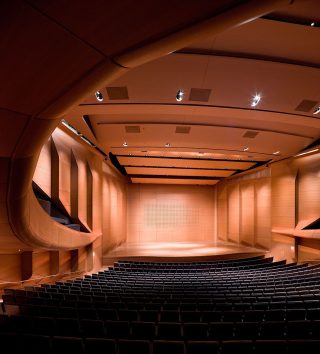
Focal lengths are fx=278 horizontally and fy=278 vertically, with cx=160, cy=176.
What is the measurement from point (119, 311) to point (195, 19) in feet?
14.4

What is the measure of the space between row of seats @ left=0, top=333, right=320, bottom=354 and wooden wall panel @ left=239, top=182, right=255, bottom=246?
16.2 metres


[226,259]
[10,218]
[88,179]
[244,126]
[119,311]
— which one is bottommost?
[226,259]

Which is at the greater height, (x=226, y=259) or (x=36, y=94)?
(x=36, y=94)

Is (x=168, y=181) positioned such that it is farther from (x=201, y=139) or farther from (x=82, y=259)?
(x=82, y=259)

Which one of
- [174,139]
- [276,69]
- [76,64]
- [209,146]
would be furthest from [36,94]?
[209,146]

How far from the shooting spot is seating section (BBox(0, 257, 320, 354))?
10.2 ft

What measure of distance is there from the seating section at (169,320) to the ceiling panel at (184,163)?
372 inches

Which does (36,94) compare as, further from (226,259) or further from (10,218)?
(226,259)

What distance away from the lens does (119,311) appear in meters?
4.68

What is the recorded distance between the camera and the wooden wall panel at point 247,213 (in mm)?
18844

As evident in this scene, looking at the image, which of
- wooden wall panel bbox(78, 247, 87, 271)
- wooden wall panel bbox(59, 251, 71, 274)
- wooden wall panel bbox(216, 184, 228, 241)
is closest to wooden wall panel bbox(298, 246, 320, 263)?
wooden wall panel bbox(216, 184, 228, 241)

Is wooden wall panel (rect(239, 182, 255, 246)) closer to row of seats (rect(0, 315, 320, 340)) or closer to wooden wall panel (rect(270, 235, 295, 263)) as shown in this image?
wooden wall panel (rect(270, 235, 295, 263))

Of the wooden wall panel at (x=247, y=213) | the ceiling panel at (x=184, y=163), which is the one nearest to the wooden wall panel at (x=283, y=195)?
the ceiling panel at (x=184, y=163)

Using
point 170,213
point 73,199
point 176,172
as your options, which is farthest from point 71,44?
point 170,213
